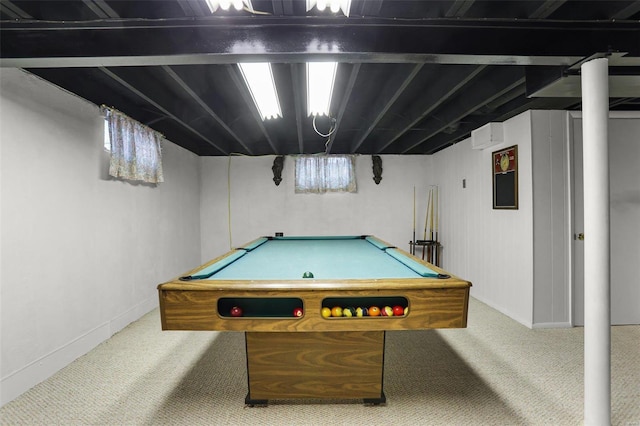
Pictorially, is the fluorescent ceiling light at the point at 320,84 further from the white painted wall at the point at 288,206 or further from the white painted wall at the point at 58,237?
the white painted wall at the point at 288,206

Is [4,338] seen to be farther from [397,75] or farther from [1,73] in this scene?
[397,75]

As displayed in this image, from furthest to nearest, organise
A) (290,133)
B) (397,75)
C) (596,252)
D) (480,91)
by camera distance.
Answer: (290,133)
(480,91)
(397,75)
(596,252)

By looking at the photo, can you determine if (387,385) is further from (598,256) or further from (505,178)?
(505,178)

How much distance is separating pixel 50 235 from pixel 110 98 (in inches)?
53.9

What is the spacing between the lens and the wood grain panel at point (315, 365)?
75.8 inches

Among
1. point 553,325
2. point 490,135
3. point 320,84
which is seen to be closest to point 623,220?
point 553,325

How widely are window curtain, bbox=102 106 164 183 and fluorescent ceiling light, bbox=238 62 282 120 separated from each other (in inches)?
52.9

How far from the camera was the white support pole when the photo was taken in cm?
174

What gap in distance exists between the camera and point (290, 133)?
190 inches

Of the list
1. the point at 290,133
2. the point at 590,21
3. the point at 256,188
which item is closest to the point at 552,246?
the point at 590,21

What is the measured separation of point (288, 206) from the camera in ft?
19.0

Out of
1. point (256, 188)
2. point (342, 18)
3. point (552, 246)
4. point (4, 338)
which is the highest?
point (342, 18)

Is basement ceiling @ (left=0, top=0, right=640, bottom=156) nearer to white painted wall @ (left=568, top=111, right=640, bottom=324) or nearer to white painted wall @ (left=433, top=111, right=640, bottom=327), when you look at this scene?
white painted wall @ (left=433, top=111, right=640, bottom=327)

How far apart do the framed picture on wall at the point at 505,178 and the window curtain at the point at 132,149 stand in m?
3.98
